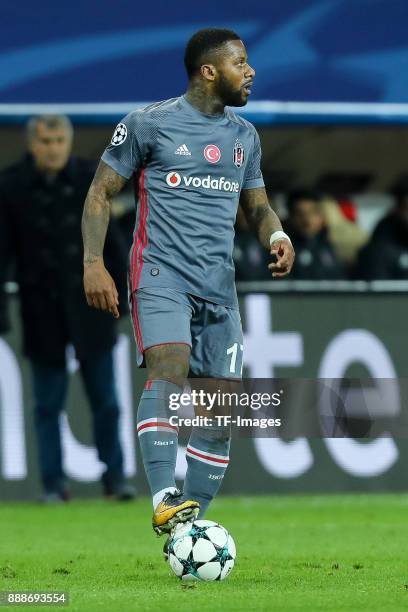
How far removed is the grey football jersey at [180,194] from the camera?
6.51 m

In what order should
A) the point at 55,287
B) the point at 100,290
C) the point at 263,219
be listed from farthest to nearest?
the point at 55,287
the point at 263,219
the point at 100,290

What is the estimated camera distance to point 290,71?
12914 mm

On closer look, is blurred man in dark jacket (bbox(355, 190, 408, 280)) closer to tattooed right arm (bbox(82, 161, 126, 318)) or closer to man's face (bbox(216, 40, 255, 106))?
man's face (bbox(216, 40, 255, 106))

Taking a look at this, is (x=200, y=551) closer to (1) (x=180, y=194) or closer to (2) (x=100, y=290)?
(2) (x=100, y=290)

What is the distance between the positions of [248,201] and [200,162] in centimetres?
40

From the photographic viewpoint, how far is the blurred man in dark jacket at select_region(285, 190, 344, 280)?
11.6m

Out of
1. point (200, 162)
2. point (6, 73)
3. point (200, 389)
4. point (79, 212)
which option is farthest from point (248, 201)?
point (6, 73)

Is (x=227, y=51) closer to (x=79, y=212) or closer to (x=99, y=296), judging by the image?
(x=99, y=296)

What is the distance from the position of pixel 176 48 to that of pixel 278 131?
221 cm

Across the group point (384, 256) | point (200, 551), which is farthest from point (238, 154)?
point (384, 256)

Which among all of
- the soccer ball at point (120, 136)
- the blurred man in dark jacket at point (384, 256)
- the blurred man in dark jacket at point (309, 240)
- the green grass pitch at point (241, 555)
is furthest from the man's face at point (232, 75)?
the blurred man in dark jacket at point (384, 256)

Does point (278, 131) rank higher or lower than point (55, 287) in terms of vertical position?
higher

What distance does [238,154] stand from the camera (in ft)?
21.9

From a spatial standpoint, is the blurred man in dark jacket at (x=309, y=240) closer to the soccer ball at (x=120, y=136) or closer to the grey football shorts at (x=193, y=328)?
the grey football shorts at (x=193, y=328)
